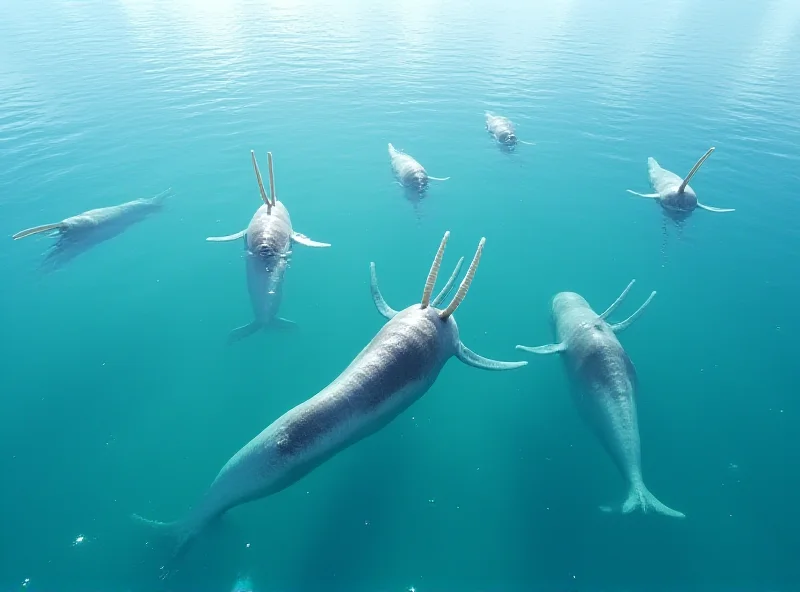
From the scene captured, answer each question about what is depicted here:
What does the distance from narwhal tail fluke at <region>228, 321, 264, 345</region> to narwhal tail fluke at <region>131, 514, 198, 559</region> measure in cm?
546

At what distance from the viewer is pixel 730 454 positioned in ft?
38.9

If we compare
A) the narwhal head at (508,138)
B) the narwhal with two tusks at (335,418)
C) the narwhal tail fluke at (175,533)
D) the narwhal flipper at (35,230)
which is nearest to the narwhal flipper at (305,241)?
the narwhal with two tusks at (335,418)

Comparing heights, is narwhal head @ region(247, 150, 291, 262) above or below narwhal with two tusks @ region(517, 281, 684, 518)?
above

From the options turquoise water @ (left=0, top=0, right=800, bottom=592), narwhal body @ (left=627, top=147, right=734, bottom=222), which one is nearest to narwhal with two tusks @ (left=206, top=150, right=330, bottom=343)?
turquoise water @ (left=0, top=0, right=800, bottom=592)

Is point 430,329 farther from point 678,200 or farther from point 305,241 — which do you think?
point 678,200

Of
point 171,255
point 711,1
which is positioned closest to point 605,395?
point 171,255

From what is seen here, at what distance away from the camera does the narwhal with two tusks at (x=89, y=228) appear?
17.7 m

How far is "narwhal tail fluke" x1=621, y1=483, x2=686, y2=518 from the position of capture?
9773mm

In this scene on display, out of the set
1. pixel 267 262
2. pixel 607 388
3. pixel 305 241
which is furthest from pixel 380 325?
pixel 607 388

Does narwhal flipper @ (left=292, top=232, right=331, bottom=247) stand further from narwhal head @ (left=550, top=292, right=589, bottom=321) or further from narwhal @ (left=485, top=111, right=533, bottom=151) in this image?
narwhal @ (left=485, top=111, right=533, bottom=151)

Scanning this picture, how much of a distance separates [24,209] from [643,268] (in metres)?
25.5

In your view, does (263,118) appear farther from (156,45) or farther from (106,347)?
(156,45)

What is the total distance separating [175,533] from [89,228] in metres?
13.6

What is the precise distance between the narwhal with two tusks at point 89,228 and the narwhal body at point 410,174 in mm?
10773
